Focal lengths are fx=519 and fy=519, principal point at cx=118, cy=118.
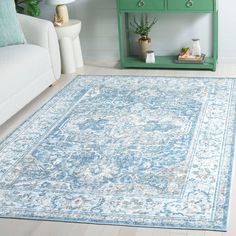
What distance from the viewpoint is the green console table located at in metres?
4.68

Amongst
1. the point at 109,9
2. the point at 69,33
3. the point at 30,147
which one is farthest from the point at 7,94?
the point at 109,9

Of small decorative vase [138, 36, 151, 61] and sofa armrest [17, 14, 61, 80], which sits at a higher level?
sofa armrest [17, 14, 61, 80]

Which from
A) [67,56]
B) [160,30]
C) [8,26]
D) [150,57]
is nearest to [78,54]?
[67,56]

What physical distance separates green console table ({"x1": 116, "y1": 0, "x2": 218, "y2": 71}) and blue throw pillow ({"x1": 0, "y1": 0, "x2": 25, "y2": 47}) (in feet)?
3.27

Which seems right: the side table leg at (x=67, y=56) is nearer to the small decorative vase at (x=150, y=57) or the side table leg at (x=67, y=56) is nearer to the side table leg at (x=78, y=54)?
the side table leg at (x=78, y=54)

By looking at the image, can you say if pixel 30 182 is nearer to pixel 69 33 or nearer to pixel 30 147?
pixel 30 147

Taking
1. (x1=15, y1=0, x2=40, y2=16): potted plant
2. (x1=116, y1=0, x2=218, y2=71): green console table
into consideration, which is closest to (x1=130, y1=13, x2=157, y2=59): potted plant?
(x1=116, y1=0, x2=218, y2=71): green console table

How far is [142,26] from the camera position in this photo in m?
5.17

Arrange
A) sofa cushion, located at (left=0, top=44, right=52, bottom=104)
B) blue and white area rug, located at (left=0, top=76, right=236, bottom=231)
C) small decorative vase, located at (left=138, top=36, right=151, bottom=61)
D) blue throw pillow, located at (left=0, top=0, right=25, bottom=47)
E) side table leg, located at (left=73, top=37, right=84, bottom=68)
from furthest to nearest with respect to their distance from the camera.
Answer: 1. side table leg, located at (left=73, top=37, right=84, bottom=68)
2. small decorative vase, located at (left=138, top=36, right=151, bottom=61)
3. blue throw pillow, located at (left=0, top=0, right=25, bottom=47)
4. sofa cushion, located at (left=0, top=44, right=52, bottom=104)
5. blue and white area rug, located at (left=0, top=76, right=236, bottom=231)

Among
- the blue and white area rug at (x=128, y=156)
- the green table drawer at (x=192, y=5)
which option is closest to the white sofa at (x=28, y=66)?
the blue and white area rug at (x=128, y=156)

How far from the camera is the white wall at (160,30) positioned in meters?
5.03

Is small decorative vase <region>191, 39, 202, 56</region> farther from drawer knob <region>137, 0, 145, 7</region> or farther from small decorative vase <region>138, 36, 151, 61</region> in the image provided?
drawer knob <region>137, 0, 145, 7</region>

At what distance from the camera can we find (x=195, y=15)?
5.06m

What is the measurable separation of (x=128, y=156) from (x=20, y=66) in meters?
1.31
